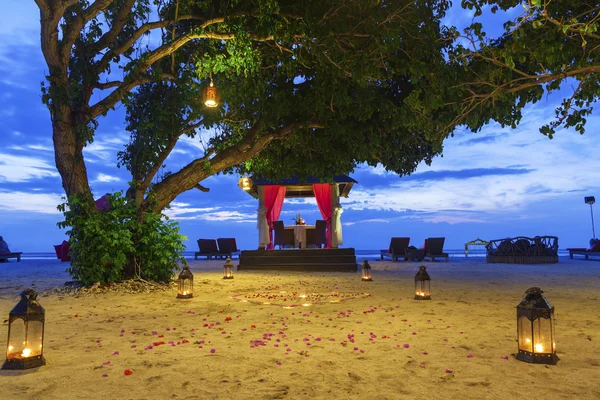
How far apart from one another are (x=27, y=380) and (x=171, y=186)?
610 cm

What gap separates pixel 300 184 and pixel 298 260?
148 inches

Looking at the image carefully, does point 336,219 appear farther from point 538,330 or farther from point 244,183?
point 538,330

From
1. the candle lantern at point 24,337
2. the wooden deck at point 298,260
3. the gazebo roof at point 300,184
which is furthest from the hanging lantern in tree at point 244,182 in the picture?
the candle lantern at point 24,337

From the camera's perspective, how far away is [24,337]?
3115mm

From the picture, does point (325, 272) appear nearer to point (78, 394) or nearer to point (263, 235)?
point (263, 235)

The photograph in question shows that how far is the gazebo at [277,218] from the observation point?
Answer: 13.0 m

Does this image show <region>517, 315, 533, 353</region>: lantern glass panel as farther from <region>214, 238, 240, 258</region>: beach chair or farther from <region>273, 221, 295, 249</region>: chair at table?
<region>214, 238, 240, 258</region>: beach chair

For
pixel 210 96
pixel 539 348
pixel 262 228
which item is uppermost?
pixel 210 96

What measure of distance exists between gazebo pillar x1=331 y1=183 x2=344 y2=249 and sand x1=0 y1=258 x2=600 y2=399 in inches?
294

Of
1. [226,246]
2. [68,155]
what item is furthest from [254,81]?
[226,246]

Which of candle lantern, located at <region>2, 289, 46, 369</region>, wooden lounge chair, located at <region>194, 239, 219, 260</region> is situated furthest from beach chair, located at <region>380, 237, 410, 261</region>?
candle lantern, located at <region>2, 289, 46, 369</region>

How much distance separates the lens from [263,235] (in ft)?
49.0

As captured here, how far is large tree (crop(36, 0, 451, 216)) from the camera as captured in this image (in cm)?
680

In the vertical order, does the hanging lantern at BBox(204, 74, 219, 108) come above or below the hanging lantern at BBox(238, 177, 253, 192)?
above
